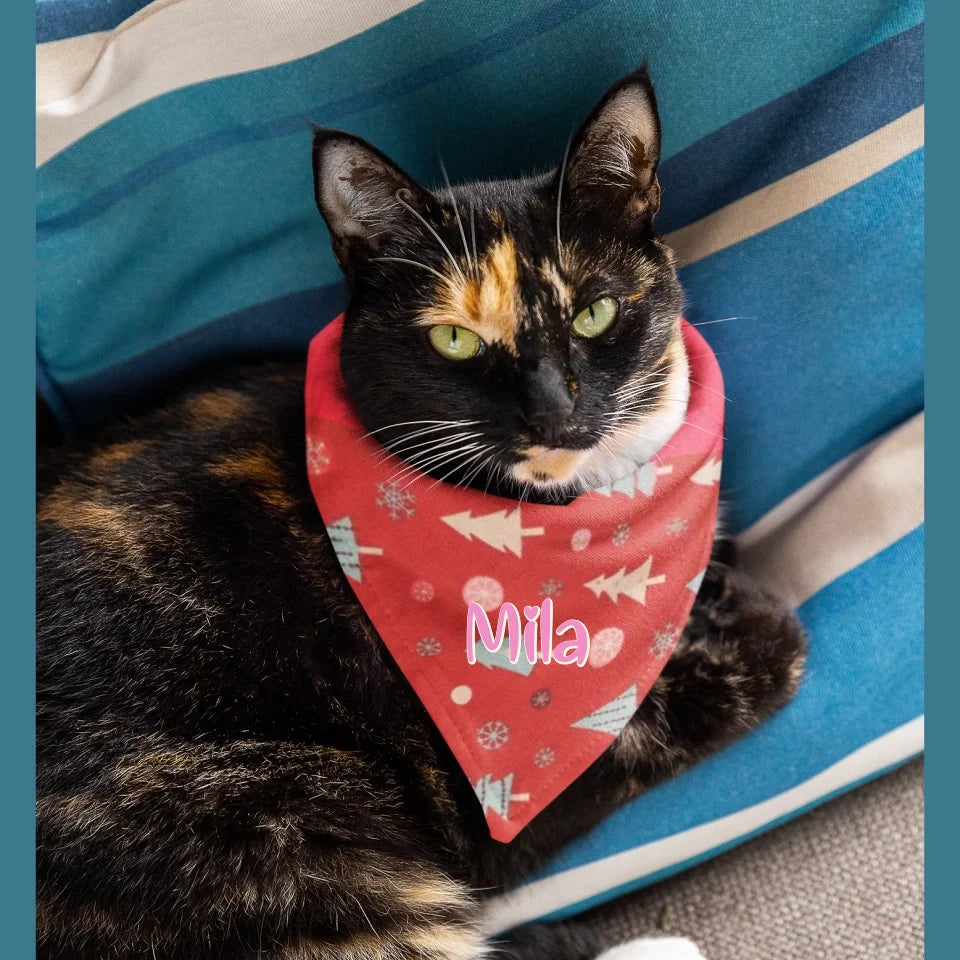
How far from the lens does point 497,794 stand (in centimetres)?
99

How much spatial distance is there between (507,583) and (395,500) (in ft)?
0.47

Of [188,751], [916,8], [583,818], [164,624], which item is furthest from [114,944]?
[916,8]

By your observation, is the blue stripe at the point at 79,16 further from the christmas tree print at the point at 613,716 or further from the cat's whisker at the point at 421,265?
the christmas tree print at the point at 613,716

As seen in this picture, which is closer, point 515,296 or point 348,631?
point 515,296

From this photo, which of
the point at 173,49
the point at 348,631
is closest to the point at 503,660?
the point at 348,631

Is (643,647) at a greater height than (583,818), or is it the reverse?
(643,647)

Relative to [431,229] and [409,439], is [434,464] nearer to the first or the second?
[409,439]

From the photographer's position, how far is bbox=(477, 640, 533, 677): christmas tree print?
39.0 inches

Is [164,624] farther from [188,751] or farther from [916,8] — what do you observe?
[916,8]

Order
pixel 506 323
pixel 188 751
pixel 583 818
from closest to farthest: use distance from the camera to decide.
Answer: pixel 506 323 → pixel 188 751 → pixel 583 818

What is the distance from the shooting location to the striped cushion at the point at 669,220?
96 cm

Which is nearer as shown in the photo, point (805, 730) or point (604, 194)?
point (604, 194)

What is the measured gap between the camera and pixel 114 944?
0.90 m

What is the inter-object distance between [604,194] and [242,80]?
406 mm
